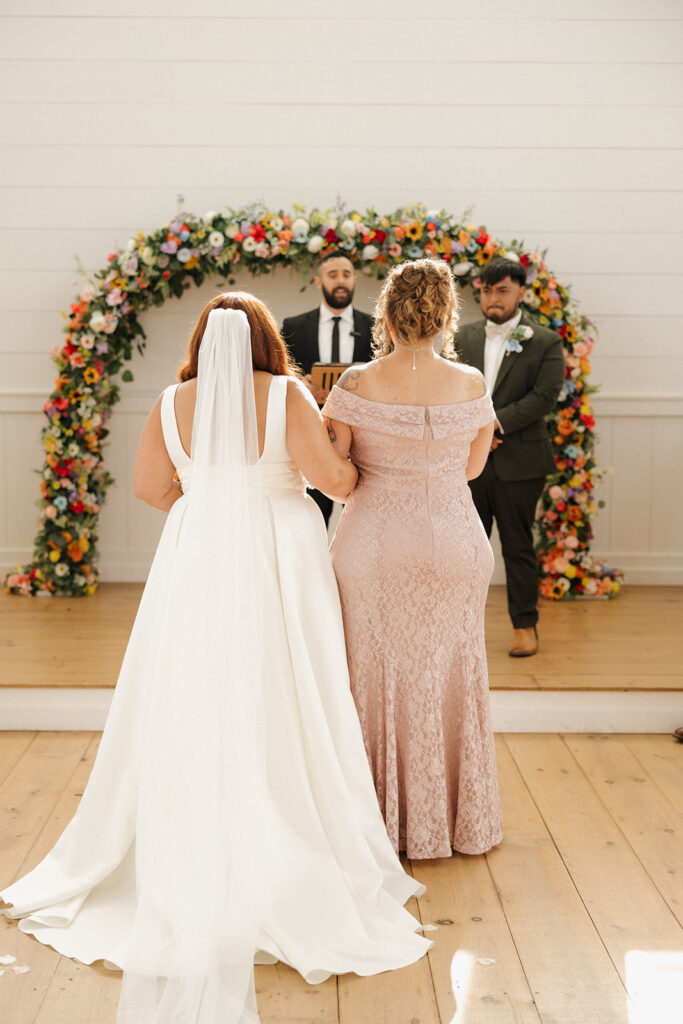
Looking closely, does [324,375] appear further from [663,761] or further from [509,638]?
[663,761]

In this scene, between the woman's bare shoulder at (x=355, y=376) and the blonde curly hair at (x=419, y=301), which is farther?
the woman's bare shoulder at (x=355, y=376)

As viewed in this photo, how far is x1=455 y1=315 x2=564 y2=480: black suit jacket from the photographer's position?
4727mm

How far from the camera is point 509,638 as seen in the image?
17.2 feet

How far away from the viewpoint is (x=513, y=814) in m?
3.60

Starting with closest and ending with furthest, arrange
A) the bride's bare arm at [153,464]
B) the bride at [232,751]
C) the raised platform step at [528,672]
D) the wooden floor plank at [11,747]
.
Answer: the bride at [232,751] → the bride's bare arm at [153,464] → the wooden floor plank at [11,747] → the raised platform step at [528,672]

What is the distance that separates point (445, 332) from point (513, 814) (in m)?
1.62

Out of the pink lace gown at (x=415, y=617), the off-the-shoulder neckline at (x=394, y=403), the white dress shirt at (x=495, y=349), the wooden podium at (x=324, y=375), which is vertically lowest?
the pink lace gown at (x=415, y=617)

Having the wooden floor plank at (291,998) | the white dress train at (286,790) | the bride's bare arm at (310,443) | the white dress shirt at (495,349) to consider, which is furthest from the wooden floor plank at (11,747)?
the white dress shirt at (495,349)

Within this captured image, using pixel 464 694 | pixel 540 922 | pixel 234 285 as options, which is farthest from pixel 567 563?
pixel 540 922

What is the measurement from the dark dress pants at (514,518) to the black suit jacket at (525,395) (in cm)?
6

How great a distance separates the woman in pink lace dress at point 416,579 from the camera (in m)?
3.11

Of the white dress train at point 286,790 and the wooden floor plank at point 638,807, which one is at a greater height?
the white dress train at point 286,790

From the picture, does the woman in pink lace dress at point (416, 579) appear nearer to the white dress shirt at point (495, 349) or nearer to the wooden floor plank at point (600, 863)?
the wooden floor plank at point (600, 863)

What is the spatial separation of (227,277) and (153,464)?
3587 mm
